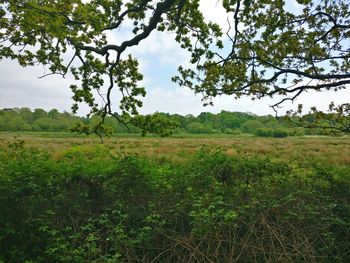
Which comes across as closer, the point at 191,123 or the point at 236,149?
the point at 236,149

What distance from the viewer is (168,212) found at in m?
6.77

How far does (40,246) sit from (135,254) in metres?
2.04

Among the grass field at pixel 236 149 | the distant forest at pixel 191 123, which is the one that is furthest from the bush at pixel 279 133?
the grass field at pixel 236 149

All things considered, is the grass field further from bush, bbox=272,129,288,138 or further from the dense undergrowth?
bush, bbox=272,129,288,138

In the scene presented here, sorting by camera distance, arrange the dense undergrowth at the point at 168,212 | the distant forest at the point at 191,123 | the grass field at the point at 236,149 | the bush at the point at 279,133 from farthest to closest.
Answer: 1. the distant forest at the point at 191,123
2. the bush at the point at 279,133
3. the grass field at the point at 236,149
4. the dense undergrowth at the point at 168,212

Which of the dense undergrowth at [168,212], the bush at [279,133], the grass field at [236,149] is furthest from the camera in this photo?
the bush at [279,133]

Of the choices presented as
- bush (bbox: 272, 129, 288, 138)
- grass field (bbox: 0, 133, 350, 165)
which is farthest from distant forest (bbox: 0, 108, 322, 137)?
grass field (bbox: 0, 133, 350, 165)

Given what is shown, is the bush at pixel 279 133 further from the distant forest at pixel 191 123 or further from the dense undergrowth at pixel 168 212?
the dense undergrowth at pixel 168 212

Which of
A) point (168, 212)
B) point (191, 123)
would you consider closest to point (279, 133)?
point (191, 123)

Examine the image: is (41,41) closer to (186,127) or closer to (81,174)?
(81,174)

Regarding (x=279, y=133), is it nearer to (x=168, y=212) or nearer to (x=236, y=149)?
(x=236, y=149)

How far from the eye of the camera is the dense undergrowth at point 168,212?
594 cm

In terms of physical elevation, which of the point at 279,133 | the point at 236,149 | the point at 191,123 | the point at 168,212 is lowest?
the point at 279,133

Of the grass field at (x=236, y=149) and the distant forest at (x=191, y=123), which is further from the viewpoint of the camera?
the distant forest at (x=191, y=123)
